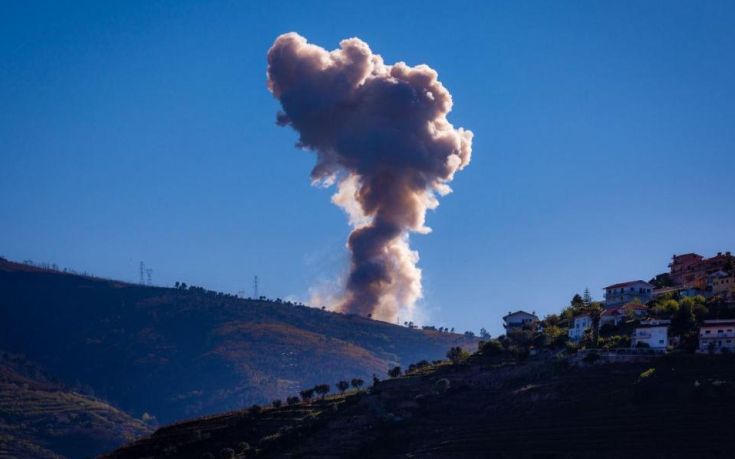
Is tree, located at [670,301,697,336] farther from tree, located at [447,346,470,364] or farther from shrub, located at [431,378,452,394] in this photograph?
tree, located at [447,346,470,364]

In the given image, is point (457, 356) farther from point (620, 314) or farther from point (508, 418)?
point (508, 418)

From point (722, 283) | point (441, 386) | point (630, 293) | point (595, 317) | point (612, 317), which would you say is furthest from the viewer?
point (630, 293)

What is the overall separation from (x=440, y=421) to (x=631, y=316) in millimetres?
24857

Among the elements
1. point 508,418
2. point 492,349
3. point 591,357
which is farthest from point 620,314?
point 508,418

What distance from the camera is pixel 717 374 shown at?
87312 millimetres

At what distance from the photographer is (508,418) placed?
298 feet

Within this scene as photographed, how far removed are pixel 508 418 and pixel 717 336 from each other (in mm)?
18222

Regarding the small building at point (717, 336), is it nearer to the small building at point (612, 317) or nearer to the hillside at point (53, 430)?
the small building at point (612, 317)

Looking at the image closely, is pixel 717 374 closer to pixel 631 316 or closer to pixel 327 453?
pixel 631 316

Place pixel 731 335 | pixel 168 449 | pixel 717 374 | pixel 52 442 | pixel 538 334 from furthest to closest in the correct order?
pixel 52 442 < pixel 538 334 < pixel 168 449 < pixel 731 335 < pixel 717 374

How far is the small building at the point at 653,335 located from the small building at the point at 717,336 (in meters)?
3.11

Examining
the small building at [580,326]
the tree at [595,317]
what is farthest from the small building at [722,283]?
the small building at [580,326]

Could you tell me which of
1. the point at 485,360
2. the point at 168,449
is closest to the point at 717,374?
the point at 485,360

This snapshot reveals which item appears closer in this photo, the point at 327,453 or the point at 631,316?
the point at 327,453
